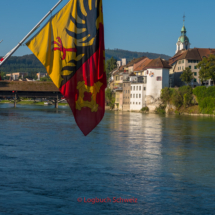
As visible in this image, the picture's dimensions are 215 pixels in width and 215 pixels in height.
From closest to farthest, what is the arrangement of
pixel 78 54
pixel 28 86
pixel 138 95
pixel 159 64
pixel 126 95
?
pixel 78 54 → pixel 159 64 → pixel 138 95 → pixel 126 95 → pixel 28 86

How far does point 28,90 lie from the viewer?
101 metres

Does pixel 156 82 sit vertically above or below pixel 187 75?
below

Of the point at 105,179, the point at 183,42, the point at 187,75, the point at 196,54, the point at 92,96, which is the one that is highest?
the point at 183,42

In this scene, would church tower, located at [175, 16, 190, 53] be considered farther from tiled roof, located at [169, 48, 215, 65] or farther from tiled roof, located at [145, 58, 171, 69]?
tiled roof, located at [145, 58, 171, 69]

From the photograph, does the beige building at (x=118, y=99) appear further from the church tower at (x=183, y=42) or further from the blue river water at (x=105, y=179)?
the blue river water at (x=105, y=179)

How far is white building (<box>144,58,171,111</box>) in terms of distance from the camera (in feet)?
300

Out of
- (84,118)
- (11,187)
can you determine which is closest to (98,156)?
(11,187)

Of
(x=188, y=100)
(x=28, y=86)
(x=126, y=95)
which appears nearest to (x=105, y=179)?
(x=188, y=100)

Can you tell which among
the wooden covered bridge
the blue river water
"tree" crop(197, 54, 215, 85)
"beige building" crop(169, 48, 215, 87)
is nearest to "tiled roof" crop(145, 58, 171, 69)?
"beige building" crop(169, 48, 215, 87)

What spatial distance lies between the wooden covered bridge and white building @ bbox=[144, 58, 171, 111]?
24.8 m

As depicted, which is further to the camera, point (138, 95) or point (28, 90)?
point (28, 90)

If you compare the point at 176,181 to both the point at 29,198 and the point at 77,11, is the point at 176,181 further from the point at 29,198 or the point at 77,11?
the point at 77,11

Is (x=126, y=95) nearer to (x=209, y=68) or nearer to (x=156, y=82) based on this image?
(x=156, y=82)

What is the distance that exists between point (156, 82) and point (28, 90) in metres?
34.0
